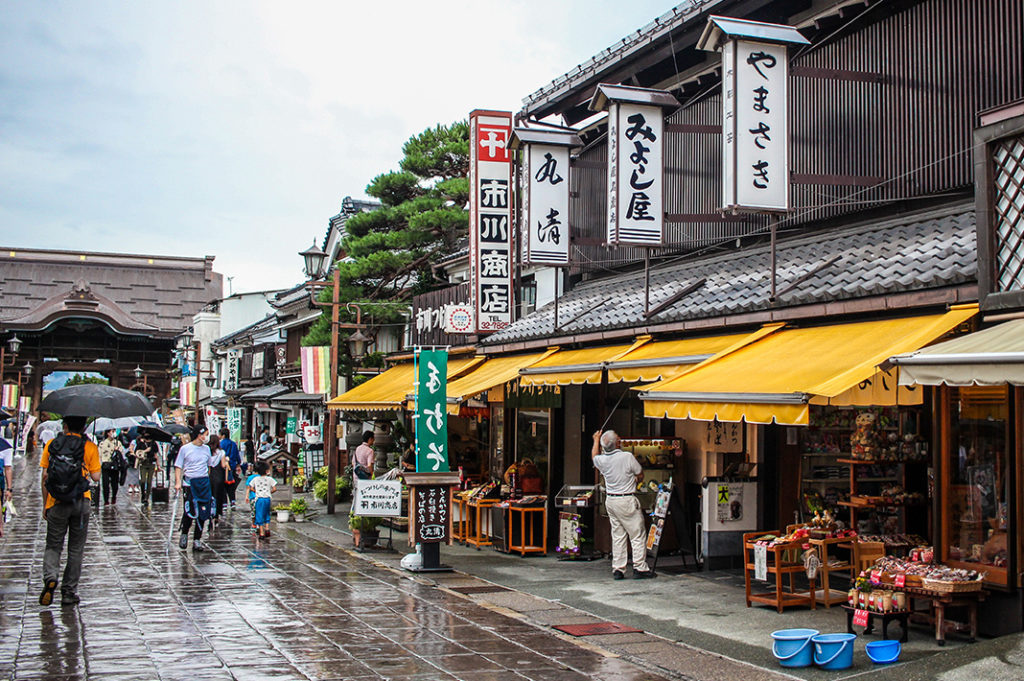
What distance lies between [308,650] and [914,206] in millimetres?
8278

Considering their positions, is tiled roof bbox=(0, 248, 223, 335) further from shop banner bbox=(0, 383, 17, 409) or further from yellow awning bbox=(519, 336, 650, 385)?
yellow awning bbox=(519, 336, 650, 385)

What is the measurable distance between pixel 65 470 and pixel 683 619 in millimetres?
6622

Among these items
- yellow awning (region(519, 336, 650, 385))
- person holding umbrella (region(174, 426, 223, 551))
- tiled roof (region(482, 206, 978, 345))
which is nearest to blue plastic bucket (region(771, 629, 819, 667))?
tiled roof (region(482, 206, 978, 345))

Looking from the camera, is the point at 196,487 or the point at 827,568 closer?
the point at 827,568

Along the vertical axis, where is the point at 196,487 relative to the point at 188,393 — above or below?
below

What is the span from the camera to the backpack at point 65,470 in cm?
1033

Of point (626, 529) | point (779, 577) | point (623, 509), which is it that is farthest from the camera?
point (626, 529)

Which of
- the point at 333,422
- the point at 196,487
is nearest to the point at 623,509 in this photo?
the point at 196,487

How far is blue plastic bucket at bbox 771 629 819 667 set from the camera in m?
7.88

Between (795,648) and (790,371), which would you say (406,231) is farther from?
(795,648)

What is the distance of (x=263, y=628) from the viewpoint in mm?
9461

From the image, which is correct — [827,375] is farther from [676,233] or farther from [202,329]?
[202,329]

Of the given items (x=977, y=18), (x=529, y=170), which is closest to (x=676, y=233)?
(x=529, y=170)

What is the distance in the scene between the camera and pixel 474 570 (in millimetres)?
13844
